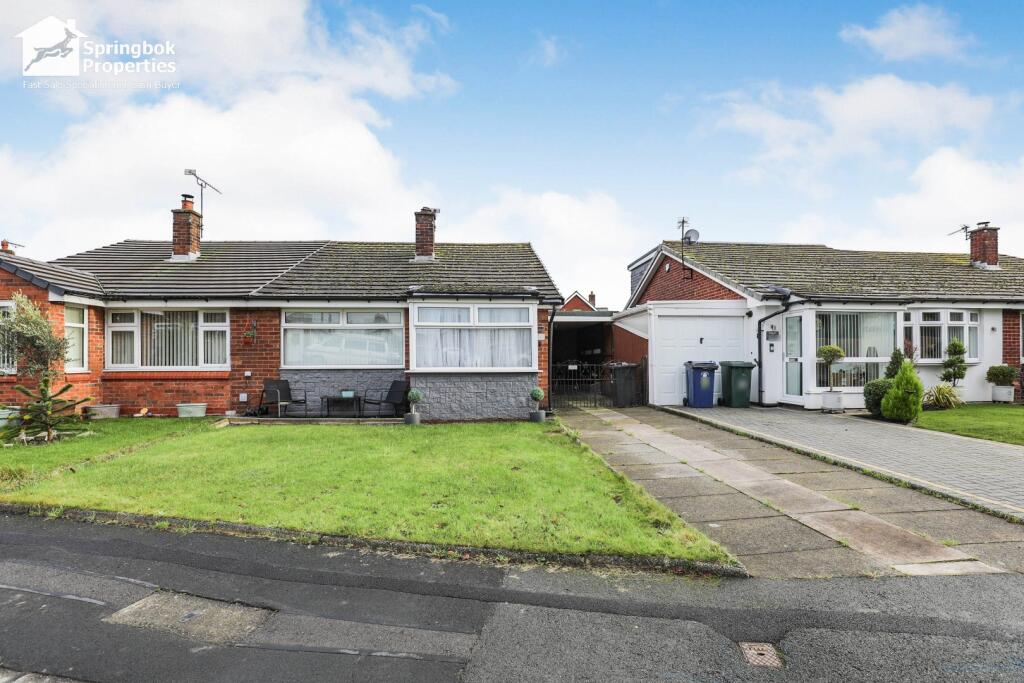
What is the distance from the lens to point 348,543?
14.5ft

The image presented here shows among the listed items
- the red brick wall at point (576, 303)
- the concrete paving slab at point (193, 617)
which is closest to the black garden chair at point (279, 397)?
the concrete paving slab at point (193, 617)

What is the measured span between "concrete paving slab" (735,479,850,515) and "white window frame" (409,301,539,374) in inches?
241

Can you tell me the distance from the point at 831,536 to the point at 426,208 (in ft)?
45.1

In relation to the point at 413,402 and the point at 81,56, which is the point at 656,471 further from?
the point at 81,56

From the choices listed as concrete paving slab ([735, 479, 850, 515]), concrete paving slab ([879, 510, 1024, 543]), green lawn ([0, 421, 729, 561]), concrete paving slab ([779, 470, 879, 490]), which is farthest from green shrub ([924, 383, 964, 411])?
green lawn ([0, 421, 729, 561])

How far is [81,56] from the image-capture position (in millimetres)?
11008

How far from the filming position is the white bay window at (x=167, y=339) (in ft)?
42.1

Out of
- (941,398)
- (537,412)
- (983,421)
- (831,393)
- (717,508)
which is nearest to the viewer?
(717,508)

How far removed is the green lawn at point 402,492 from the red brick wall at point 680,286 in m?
9.68

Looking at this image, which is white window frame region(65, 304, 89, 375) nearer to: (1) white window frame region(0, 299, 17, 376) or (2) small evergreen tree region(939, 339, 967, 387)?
(1) white window frame region(0, 299, 17, 376)

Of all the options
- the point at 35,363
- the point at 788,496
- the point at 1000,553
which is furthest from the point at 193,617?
the point at 35,363

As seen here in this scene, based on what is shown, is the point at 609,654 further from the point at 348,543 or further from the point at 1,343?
the point at 1,343

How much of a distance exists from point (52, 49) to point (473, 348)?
11.1m

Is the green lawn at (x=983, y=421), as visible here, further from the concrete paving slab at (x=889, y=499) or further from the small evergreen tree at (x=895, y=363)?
the concrete paving slab at (x=889, y=499)
